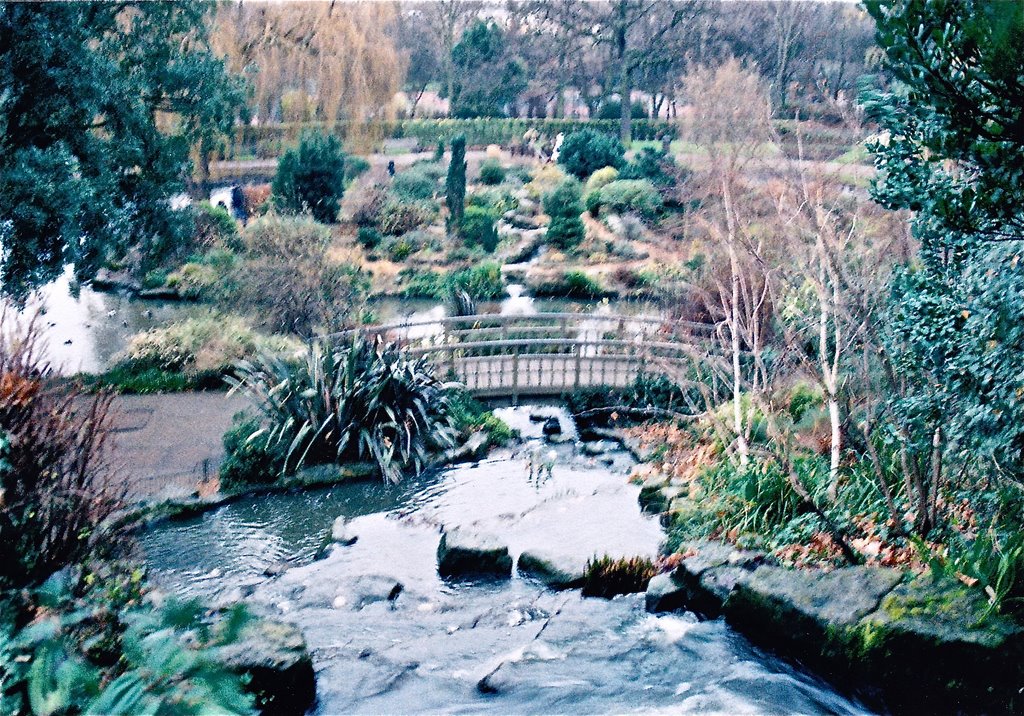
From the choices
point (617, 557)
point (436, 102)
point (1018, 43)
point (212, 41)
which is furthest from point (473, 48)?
point (1018, 43)

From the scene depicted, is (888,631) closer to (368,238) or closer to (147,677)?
(147,677)

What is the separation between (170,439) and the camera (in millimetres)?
8672

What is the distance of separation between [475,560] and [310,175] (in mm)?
14228

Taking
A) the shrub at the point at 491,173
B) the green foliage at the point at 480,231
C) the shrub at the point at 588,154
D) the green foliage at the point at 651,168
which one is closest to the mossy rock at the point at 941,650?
the green foliage at the point at 480,231

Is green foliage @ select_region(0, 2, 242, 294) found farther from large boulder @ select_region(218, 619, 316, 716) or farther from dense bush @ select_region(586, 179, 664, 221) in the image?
dense bush @ select_region(586, 179, 664, 221)

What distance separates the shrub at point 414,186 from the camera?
69.6ft

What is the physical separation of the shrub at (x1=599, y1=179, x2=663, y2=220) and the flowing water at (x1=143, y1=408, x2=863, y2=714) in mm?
12544

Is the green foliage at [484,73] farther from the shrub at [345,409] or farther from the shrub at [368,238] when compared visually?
the shrub at [345,409]

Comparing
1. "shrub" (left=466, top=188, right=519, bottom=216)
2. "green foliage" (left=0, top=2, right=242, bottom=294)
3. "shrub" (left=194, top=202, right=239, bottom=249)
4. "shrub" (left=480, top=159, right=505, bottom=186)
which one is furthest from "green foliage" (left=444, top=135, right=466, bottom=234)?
"green foliage" (left=0, top=2, right=242, bottom=294)

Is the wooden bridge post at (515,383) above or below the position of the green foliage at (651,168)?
below

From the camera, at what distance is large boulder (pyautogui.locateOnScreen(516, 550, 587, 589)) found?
5668mm

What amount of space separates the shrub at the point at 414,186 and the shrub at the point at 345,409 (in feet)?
43.1

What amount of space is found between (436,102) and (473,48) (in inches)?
146

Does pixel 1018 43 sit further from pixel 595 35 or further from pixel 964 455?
pixel 595 35
